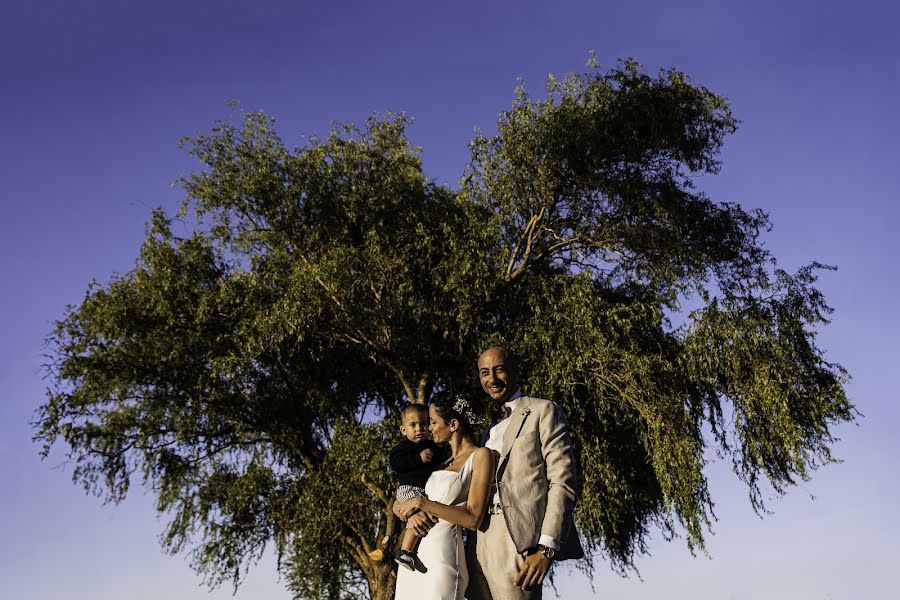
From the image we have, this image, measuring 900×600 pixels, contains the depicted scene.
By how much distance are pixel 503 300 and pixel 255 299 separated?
15.7 feet

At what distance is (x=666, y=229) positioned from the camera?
17.9m

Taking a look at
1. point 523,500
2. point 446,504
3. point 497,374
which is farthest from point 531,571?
point 497,374

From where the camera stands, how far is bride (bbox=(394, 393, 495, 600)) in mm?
5426

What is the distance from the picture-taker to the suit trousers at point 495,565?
4.74 m

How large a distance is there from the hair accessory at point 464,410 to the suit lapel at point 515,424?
63 centimetres

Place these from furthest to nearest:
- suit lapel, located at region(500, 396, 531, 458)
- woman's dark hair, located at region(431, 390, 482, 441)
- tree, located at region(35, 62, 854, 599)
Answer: tree, located at region(35, 62, 854, 599) → woman's dark hair, located at region(431, 390, 482, 441) → suit lapel, located at region(500, 396, 531, 458)

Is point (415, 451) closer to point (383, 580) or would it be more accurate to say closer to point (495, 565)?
point (495, 565)

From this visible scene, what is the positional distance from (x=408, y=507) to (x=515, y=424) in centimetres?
90

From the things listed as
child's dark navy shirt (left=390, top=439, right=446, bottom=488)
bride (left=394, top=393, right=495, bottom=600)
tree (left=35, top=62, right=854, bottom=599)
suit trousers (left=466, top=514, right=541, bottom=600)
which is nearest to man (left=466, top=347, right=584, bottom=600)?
suit trousers (left=466, top=514, right=541, bottom=600)

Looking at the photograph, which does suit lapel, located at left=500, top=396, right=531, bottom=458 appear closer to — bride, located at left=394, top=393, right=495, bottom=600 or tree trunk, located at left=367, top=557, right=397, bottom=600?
bride, located at left=394, top=393, right=495, bottom=600

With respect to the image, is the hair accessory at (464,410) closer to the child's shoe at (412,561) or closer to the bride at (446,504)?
the bride at (446,504)

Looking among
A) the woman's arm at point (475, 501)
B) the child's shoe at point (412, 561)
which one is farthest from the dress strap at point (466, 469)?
the child's shoe at point (412, 561)

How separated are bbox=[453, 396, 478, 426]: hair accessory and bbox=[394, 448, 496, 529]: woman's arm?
0.48 m

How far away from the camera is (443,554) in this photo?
5625 mm
